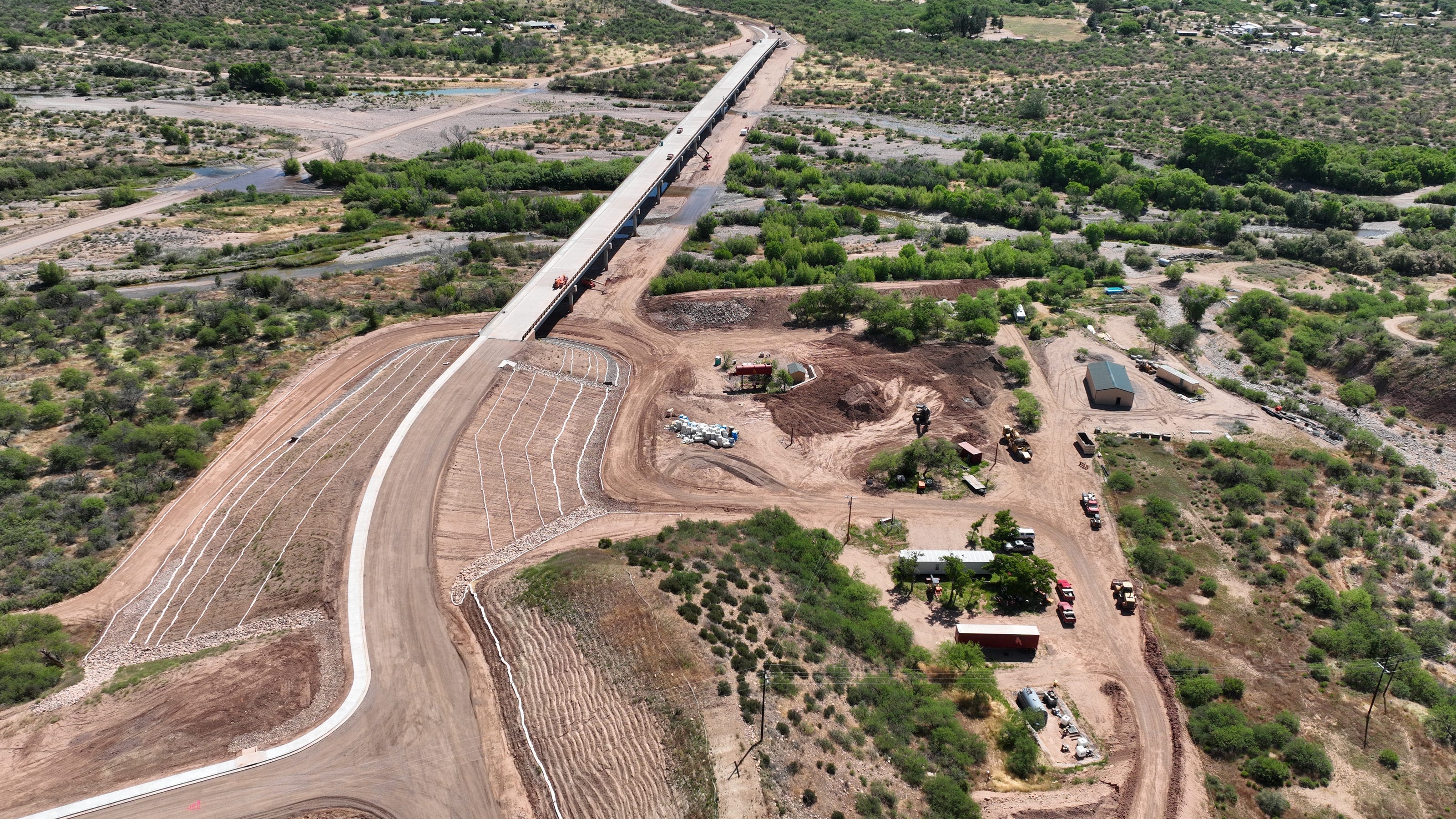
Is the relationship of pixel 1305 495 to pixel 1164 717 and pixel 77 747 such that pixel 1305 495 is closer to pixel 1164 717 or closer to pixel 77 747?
pixel 1164 717

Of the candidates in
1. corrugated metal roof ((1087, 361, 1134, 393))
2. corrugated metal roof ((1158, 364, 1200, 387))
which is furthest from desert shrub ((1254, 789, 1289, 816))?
corrugated metal roof ((1158, 364, 1200, 387))

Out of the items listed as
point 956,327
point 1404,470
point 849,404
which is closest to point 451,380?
point 849,404

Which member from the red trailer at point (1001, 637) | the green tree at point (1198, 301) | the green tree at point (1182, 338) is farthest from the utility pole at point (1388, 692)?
the green tree at point (1198, 301)

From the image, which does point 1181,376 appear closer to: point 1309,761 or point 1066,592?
point 1066,592

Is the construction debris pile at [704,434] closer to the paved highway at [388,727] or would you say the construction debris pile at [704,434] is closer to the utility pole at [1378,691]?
the paved highway at [388,727]

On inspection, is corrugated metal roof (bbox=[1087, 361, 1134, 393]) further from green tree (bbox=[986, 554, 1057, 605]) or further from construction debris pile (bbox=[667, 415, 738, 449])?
construction debris pile (bbox=[667, 415, 738, 449])

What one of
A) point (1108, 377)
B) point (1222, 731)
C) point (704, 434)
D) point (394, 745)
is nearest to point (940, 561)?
point (1222, 731)
